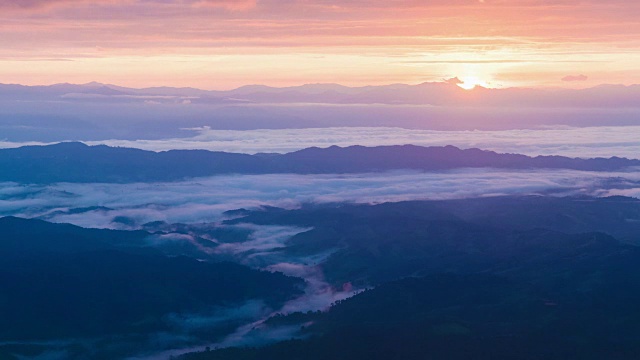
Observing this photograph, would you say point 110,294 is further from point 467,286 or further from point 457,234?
point 457,234

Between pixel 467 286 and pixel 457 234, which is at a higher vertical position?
pixel 457 234

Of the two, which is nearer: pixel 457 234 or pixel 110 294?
pixel 110 294

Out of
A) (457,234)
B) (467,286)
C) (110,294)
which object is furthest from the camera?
(457,234)

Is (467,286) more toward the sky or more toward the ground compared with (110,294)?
more toward the sky

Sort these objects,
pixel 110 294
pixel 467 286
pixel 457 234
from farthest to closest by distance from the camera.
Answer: pixel 457 234 < pixel 110 294 < pixel 467 286

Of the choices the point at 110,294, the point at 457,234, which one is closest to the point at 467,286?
the point at 110,294

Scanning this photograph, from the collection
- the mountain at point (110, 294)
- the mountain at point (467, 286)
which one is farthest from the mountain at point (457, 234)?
the mountain at point (110, 294)

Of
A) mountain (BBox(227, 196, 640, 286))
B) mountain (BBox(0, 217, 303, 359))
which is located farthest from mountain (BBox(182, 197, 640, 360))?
mountain (BBox(0, 217, 303, 359))

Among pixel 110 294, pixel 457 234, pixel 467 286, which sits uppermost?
pixel 457 234

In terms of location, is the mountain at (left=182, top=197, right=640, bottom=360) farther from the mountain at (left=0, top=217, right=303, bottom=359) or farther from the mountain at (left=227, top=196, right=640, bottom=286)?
the mountain at (left=0, top=217, right=303, bottom=359)

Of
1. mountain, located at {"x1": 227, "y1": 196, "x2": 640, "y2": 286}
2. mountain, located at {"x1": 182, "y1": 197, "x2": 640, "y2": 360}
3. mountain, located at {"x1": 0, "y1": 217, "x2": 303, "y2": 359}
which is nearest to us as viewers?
mountain, located at {"x1": 182, "y1": 197, "x2": 640, "y2": 360}

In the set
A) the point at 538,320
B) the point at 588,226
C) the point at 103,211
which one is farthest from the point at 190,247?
the point at 538,320
